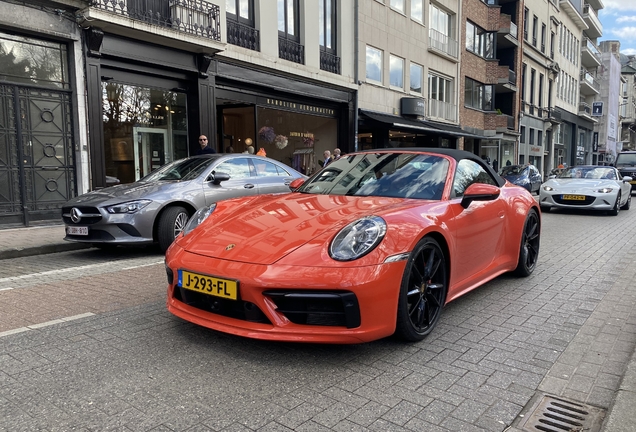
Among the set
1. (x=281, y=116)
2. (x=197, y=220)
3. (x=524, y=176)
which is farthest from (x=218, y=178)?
(x=524, y=176)

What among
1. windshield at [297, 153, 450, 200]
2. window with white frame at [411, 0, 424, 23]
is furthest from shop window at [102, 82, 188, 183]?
window with white frame at [411, 0, 424, 23]

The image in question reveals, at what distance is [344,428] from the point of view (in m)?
2.30

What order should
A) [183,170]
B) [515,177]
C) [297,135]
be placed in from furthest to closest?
1. [515,177]
2. [297,135]
3. [183,170]

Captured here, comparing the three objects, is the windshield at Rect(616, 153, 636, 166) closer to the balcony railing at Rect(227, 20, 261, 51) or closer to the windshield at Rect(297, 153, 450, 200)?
the balcony railing at Rect(227, 20, 261, 51)

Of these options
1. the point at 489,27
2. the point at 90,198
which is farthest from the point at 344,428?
the point at 489,27

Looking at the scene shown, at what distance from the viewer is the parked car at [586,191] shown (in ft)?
41.0

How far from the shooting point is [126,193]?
6809mm

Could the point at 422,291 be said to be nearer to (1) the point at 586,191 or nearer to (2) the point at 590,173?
(1) the point at 586,191

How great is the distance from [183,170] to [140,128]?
5765 millimetres

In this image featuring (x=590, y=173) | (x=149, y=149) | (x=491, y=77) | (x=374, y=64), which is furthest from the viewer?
(x=491, y=77)

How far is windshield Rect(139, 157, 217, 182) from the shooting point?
755 cm

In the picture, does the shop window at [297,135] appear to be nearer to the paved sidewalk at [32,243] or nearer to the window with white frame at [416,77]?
the window with white frame at [416,77]

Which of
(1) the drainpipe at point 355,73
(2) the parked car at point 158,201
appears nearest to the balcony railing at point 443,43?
(1) the drainpipe at point 355,73

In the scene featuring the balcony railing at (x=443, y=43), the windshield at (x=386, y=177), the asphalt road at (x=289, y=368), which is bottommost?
the asphalt road at (x=289, y=368)
